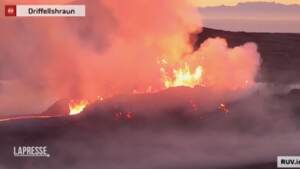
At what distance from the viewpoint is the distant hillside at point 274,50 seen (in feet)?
6.97

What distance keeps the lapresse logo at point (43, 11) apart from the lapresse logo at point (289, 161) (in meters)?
0.99

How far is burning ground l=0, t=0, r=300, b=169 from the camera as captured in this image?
84.3 inches

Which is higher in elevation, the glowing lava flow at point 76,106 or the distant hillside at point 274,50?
the distant hillside at point 274,50

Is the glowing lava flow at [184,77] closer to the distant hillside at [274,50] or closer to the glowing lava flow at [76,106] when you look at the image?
the distant hillside at [274,50]

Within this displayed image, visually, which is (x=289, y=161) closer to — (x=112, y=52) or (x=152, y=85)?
(x=152, y=85)

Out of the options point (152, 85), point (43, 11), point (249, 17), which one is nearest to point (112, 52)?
point (152, 85)

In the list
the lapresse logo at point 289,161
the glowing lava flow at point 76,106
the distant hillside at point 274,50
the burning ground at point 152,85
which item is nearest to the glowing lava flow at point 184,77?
the burning ground at point 152,85

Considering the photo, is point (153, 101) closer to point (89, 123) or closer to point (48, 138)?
point (89, 123)

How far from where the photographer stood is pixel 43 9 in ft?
7.06

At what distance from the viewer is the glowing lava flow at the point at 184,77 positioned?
2.16 m

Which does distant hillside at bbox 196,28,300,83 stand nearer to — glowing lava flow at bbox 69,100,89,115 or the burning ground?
the burning ground

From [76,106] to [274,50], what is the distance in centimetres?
82

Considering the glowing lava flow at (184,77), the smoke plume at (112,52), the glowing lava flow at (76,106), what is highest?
the smoke plume at (112,52)

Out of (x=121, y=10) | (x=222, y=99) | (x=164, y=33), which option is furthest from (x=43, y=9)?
(x=222, y=99)
